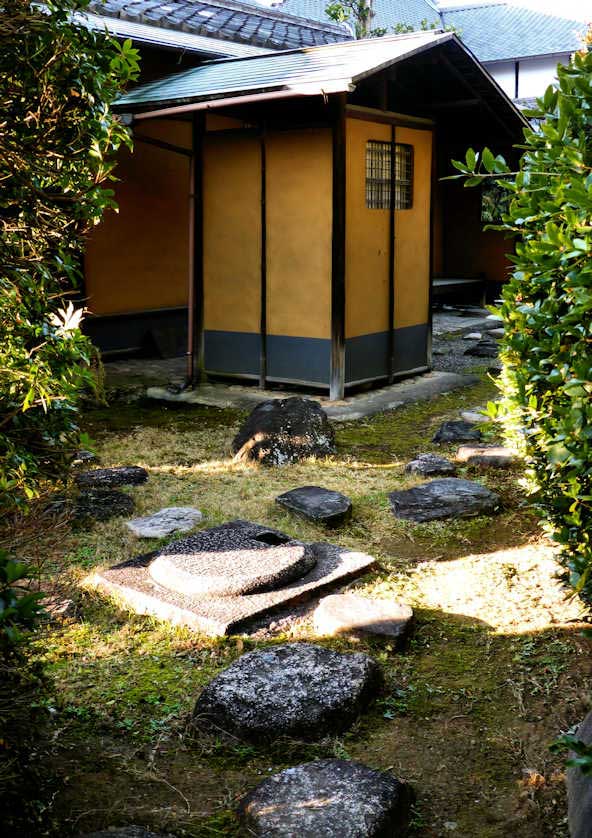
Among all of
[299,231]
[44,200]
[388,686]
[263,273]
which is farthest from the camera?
[263,273]

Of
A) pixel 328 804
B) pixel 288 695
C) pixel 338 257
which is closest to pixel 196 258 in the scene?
pixel 338 257

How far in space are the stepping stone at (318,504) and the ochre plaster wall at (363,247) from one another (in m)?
3.82

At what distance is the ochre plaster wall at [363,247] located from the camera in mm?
9969

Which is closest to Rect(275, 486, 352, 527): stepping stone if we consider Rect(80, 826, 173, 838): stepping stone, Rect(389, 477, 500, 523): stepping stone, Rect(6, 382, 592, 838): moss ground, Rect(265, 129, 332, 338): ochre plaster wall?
Rect(6, 382, 592, 838): moss ground

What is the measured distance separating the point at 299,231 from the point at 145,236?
3710mm

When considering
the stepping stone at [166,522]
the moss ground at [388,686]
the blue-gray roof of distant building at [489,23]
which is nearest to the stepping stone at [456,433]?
the moss ground at [388,686]

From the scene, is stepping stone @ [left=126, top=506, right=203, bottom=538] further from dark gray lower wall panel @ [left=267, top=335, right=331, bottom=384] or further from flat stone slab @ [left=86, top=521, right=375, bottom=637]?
dark gray lower wall panel @ [left=267, top=335, right=331, bottom=384]

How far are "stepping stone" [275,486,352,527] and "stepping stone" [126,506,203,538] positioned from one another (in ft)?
2.12

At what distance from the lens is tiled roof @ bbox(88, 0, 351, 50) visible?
13039 mm

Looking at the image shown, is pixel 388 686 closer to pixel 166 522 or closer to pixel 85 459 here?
pixel 166 522

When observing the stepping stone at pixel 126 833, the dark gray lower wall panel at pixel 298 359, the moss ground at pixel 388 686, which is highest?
the dark gray lower wall panel at pixel 298 359

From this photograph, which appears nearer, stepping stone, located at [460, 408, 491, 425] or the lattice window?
stepping stone, located at [460, 408, 491, 425]

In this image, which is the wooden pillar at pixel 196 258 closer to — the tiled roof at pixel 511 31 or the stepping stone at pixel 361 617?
the stepping stone at pixel 361 617

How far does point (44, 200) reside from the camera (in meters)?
3.51
